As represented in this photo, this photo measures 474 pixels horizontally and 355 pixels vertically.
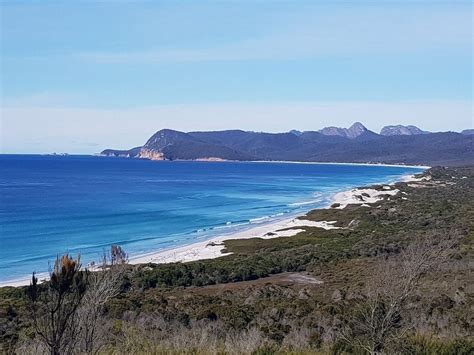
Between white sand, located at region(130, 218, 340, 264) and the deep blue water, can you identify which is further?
the deep blue water

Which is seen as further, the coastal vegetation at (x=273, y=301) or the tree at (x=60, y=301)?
the coastal vegetation at (x=273, y=301)

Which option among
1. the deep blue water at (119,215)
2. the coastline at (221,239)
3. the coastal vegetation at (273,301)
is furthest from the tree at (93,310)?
the coastline at (221,239)

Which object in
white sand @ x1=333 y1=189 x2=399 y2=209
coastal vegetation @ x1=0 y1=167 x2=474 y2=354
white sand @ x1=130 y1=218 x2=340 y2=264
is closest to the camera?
coastal vegetation @ x1=0 y1=167 x2=474 y2=354

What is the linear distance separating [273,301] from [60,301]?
15.0 m

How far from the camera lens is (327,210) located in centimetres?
6462

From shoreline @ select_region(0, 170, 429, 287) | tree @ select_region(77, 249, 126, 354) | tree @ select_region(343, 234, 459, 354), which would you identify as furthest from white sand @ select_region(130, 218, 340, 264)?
tree @ select_region(77, 249, 126, 354)

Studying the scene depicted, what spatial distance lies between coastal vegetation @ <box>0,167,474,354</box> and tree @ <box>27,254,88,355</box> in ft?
0.05

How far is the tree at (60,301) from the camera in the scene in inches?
214

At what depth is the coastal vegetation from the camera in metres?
Answer: 7.84

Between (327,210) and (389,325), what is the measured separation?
55.4 meters

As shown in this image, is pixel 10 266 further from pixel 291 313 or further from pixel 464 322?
pixel 464 322

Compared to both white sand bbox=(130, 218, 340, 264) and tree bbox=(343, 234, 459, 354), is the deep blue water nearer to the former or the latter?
white sand bbox=(130, 218, 340, 264)

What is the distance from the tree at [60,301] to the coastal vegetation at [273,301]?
0.02 m

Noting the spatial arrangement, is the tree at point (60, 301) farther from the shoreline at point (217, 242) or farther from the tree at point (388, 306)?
the shoreline at point (217, 242)
